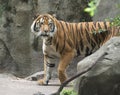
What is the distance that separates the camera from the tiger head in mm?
7980

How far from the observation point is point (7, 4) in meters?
12.5

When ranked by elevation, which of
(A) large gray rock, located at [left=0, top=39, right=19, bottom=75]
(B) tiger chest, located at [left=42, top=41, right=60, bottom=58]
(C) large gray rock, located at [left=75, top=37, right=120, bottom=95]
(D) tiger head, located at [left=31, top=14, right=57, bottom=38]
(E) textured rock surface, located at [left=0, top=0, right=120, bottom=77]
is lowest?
(A) large gray rock, located at [left=0, top=39, right=19, bottom=75]

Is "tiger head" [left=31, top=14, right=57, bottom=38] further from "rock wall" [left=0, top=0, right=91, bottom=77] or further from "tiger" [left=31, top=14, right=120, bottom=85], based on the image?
"rock wall" [left=0, top=0, right=91, bottom=77]

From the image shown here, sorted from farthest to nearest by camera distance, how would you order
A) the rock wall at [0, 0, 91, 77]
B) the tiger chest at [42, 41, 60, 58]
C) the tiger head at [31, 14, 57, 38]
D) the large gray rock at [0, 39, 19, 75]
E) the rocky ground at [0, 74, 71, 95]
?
the large gray rock at [0, 39, 19, 75] → the rock wall at [0, 0, 91, 77] → the tiger chest at [42, 41, 60, 58] → the tiger head at [31, 14, 57, 38] → the rocky ground at [0, 74, 71, 95]

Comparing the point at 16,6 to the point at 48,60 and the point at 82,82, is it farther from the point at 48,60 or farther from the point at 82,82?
the point at 82,82

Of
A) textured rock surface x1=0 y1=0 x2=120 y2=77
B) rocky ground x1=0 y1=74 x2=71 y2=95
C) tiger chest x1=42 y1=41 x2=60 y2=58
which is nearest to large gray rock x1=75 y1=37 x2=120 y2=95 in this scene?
rocky ground x1=0 y1=74 x2=71 y2=95

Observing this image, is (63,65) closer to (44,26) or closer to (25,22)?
(44,26)

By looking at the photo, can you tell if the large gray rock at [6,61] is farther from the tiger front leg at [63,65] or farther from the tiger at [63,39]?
the tiger front leg at [63,65]

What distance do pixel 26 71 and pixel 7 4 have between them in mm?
1821

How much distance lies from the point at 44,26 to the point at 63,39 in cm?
46

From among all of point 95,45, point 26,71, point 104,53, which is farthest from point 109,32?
point 26,71

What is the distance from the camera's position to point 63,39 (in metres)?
8.29

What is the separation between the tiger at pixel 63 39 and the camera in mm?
8062

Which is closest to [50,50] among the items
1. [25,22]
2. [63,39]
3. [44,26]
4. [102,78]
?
[63,39]
